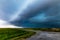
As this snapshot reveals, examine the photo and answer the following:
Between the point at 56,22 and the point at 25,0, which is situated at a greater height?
the point at 25,0

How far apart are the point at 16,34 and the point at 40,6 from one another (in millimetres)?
619

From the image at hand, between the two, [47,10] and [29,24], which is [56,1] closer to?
[47,10]

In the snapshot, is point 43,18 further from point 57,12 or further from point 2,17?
point 2,17

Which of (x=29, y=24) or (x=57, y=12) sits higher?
(x=57, y=12)

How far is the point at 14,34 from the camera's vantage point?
2.11 metres

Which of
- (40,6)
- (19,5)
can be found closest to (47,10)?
(40,6)

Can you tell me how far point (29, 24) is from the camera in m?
2.18

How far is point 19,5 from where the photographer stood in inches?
86.3

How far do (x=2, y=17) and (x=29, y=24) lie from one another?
1.53ft

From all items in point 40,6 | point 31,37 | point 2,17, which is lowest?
point 31,37

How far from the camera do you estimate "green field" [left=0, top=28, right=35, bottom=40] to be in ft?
6.80

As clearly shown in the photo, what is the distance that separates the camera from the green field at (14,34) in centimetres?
207

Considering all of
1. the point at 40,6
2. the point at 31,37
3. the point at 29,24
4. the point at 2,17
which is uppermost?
the point at 40,6

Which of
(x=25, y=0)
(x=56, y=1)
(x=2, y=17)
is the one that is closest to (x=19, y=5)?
(x=25, y=0)
